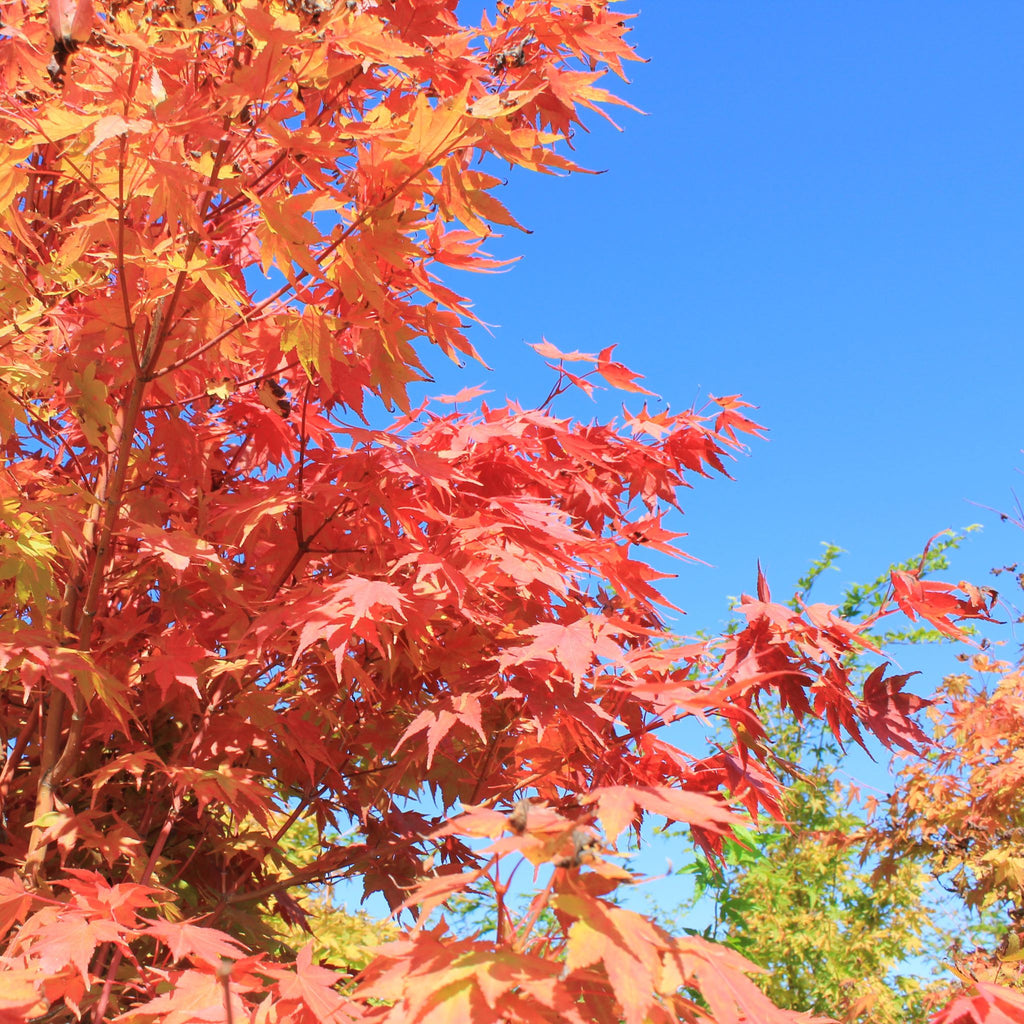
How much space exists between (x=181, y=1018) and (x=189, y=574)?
1.20m

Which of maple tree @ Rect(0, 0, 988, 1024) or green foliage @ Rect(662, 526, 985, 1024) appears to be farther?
green foliage @ Rect(662, 526, 985, 1024)

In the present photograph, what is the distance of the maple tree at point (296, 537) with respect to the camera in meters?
1.84

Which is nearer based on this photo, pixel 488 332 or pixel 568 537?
pixel 568 537

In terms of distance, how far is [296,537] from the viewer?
2.40m

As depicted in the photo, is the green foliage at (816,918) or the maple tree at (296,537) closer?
the maple tree at (296,537)

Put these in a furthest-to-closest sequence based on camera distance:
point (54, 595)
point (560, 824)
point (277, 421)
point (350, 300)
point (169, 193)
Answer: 1. point (277, 421)
2. point (54, 595)
3. point (350, 300)
4. point (169, 193)
5. point (560, 824)

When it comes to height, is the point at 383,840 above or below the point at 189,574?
below

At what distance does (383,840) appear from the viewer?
2539 millimetres

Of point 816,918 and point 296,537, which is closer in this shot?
point 296,537

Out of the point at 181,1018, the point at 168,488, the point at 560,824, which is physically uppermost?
the point at 168,488

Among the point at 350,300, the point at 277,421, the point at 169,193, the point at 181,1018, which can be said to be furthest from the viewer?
the point at 277,421

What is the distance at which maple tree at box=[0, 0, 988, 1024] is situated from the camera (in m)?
1.84

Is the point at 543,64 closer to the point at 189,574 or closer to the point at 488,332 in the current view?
the point at 488,332

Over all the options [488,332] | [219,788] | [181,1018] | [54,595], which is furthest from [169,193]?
[181,1018]
